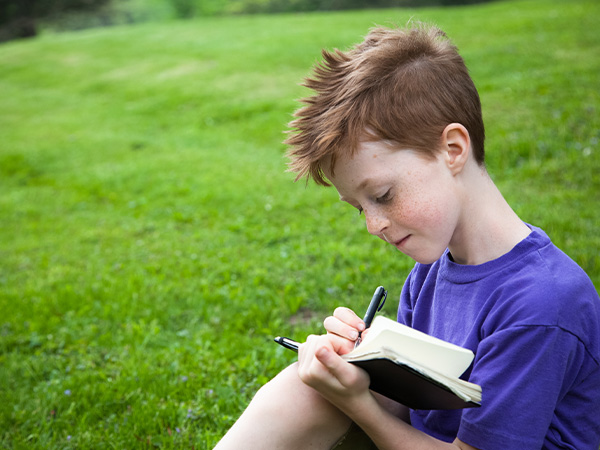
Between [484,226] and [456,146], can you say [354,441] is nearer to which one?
[484,226]

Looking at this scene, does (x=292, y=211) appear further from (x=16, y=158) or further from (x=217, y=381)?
(x=16, y=158)

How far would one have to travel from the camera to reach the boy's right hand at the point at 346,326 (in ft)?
4.96

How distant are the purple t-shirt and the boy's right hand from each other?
0.26m

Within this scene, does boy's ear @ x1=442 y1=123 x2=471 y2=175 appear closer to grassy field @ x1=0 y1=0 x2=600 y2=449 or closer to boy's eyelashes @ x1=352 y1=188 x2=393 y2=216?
boy's eyelashes @ x1=352 y1=188 x2=393 y2=216

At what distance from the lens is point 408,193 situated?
1.46 meters

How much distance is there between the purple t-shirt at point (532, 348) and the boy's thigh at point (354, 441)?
0.35 m

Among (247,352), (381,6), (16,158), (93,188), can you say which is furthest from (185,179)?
(381,6)

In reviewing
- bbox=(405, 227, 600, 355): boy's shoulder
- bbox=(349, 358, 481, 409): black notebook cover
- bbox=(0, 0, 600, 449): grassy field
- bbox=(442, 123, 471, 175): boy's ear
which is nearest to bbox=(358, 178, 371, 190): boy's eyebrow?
bbox=(442, 123, 471, 175): boy's ear

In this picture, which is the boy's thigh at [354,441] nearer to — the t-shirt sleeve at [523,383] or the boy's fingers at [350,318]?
the boy's fingers at [350,318]

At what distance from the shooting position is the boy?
125 centimetres

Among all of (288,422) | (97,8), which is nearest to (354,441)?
(288,422)

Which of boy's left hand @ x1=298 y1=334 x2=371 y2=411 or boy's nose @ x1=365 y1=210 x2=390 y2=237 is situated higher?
boy's nose @ x1=365 y1=210 x2=390 y2=237

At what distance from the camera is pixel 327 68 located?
5.49 ft

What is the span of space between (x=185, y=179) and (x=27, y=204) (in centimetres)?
200
